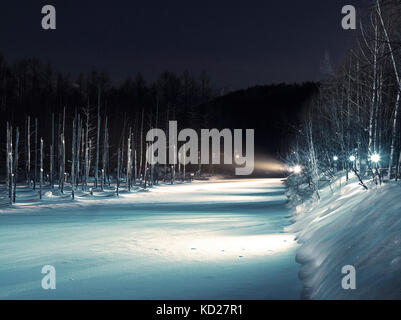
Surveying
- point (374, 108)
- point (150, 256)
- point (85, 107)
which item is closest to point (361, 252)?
point (150, 256)

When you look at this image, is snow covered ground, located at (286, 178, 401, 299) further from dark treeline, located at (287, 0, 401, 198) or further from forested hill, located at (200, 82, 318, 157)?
forested hill, located at (200, 82, 318, 157)

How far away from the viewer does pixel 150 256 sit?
34.4 feet

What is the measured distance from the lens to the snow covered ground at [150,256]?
292 inches

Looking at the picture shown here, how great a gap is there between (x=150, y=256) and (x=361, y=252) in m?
5.19

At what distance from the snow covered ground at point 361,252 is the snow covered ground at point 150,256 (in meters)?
0.46

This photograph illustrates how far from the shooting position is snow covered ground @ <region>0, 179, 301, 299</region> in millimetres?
7422

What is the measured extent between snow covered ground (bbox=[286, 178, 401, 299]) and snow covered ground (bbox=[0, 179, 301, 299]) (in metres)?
0.46

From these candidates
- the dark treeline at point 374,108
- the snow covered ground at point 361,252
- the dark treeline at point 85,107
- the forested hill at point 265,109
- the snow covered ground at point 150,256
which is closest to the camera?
the snow covered ground at point 361,252

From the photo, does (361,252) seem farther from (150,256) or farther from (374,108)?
(374,108)

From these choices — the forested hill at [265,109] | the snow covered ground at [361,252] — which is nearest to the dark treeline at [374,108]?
the snow covered ground at [361,252]

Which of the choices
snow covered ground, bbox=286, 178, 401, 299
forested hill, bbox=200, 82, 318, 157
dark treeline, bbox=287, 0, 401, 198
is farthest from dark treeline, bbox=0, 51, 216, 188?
snow covered ground, bbox=286, 178, 401, 299

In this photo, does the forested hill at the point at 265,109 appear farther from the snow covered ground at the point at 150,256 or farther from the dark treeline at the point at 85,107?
the snow covered ground at the point at 150,256
